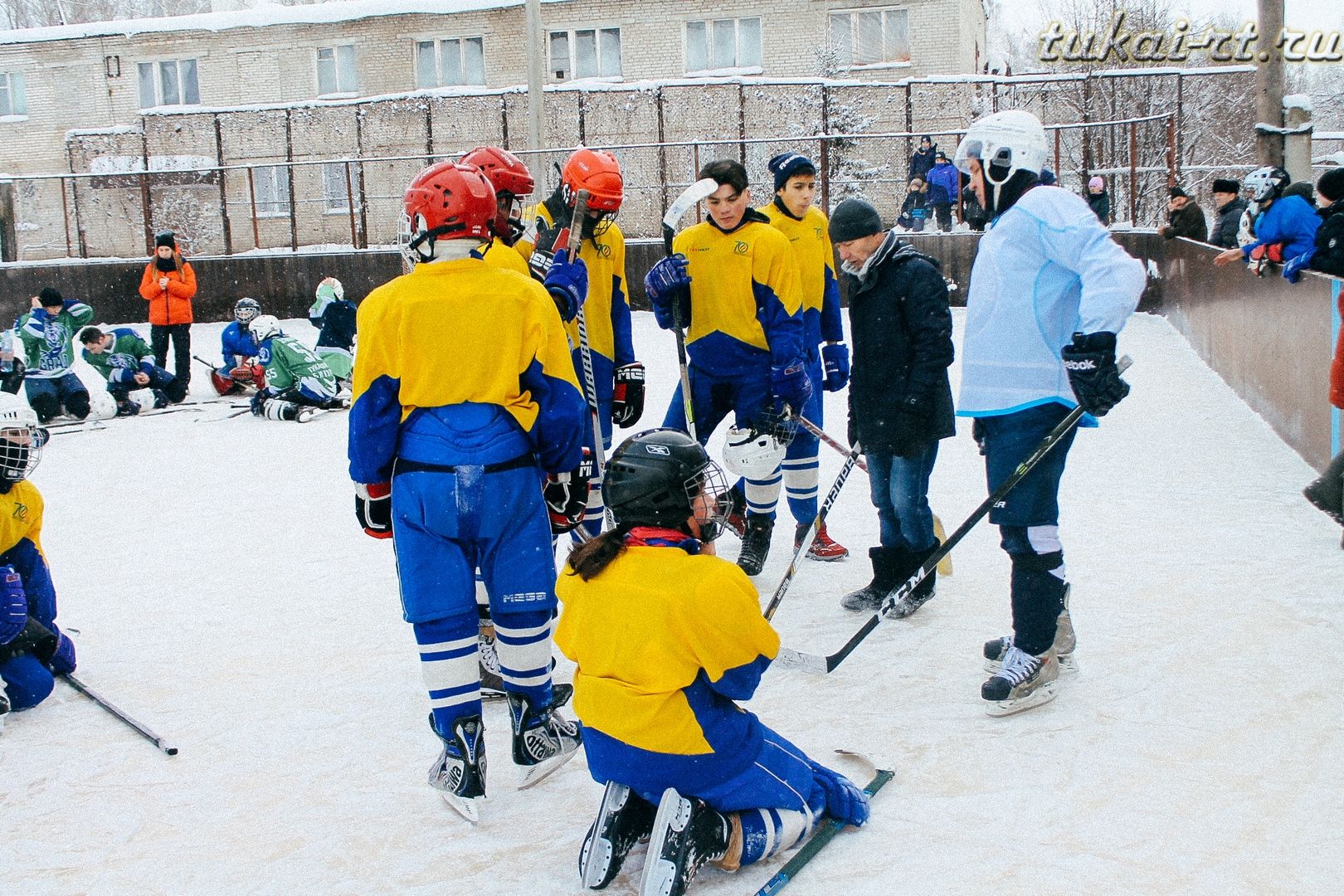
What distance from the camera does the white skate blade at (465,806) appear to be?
330cm

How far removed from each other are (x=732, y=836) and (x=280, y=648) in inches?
98.0

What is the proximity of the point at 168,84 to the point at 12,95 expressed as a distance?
4.26m

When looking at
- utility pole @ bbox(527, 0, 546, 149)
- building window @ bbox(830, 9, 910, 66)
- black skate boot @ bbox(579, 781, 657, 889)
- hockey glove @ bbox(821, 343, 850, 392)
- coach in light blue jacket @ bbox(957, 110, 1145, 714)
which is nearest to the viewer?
black skate boot @ bbox(579, 781, 657, 889)

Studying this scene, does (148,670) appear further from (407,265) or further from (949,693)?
(949,693)

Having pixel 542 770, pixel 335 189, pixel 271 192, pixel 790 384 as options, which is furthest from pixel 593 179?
pixel 271 192

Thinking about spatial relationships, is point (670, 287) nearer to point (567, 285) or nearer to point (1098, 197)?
point (567, 285)

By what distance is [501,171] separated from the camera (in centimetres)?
401

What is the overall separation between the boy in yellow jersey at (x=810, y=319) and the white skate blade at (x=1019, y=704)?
167cm

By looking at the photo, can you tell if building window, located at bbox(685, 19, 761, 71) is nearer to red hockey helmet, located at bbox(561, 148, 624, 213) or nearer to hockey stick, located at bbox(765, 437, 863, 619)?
hockey stick, located at bbox(765, 437, 863, 619)

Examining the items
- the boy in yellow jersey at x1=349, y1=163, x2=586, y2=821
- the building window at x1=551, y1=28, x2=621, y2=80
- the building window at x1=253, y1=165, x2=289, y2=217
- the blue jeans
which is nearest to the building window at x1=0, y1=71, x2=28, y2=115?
the building window at x1=253, y1=165, x2=289, y2=217

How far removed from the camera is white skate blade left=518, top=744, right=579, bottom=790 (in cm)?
352

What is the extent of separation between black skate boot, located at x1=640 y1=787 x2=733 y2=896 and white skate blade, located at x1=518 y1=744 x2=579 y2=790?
0.76m

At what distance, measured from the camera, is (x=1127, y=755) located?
3477 mm

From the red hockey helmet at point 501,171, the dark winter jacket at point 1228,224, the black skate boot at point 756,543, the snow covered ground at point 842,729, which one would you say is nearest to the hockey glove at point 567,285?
the red hockey helmet at point 501,171
